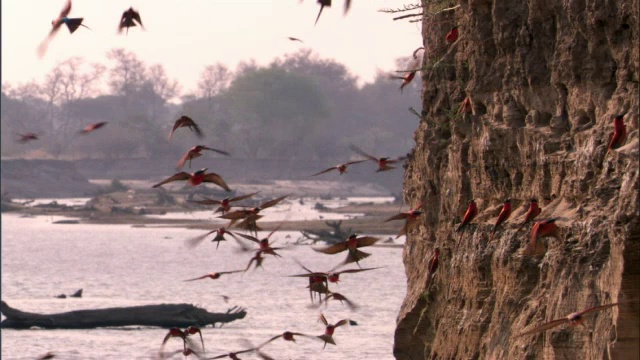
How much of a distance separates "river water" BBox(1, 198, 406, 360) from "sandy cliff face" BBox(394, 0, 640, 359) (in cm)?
911

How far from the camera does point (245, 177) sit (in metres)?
102

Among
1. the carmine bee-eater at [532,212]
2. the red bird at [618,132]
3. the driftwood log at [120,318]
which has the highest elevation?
the red bird at [618,132]

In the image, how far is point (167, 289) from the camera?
1475 inches

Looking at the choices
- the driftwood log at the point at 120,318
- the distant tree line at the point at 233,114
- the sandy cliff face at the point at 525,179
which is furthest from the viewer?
the distant tree line at the point at 233,114

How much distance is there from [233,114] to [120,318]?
98079 mm

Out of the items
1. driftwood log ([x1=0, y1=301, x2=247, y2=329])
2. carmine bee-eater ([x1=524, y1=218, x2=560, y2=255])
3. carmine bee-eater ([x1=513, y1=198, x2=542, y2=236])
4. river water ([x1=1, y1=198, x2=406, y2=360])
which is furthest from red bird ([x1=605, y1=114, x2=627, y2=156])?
driftwood log ([x1=0, y1=301, x2=247, y2=329])

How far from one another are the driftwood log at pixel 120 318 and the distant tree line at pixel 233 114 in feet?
271

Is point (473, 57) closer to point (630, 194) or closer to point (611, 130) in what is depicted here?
point (611, 130)

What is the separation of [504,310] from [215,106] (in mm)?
122660

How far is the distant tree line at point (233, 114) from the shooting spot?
116 metres

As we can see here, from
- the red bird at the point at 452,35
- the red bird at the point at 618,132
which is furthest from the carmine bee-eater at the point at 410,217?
the red bird at the point at 618,132

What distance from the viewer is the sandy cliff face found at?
8.95 metres

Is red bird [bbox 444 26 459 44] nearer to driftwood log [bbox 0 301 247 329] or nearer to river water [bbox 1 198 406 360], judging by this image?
river water [bbox 1 198 406 360]

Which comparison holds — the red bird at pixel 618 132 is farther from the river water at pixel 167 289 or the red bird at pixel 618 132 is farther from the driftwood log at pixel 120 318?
the driftwood log at pixel 120 318
